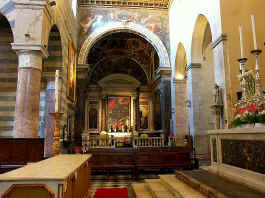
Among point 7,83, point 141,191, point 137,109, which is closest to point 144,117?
point 137,109

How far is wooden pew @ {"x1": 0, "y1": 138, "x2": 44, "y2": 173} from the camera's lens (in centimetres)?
557

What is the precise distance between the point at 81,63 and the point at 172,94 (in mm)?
5772

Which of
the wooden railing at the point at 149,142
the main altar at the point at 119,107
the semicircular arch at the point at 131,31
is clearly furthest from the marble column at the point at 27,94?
the main altar at the point at 119,107

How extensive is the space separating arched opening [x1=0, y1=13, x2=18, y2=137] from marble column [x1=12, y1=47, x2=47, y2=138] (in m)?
3.05

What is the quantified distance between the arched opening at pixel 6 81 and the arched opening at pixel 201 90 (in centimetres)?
755

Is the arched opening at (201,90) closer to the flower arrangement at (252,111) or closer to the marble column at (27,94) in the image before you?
the flower arrangement at (252,111)

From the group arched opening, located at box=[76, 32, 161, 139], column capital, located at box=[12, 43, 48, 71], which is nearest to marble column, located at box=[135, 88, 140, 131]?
arched opening, located at box=[76, 32, 161, 139]

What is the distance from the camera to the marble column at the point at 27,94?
6.18m

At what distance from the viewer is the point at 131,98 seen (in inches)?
813

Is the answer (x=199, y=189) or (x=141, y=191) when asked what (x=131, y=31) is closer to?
(x=141, y=191)

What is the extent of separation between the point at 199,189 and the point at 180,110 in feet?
31.7

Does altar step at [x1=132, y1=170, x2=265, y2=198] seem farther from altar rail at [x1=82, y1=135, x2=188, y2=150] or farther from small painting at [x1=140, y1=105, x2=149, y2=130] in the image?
small painting at [x1=140, y1=105, x2=149, y2=130]

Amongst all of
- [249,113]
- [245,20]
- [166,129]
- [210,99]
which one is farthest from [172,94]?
[249,113]

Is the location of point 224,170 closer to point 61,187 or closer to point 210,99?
point 61,187
